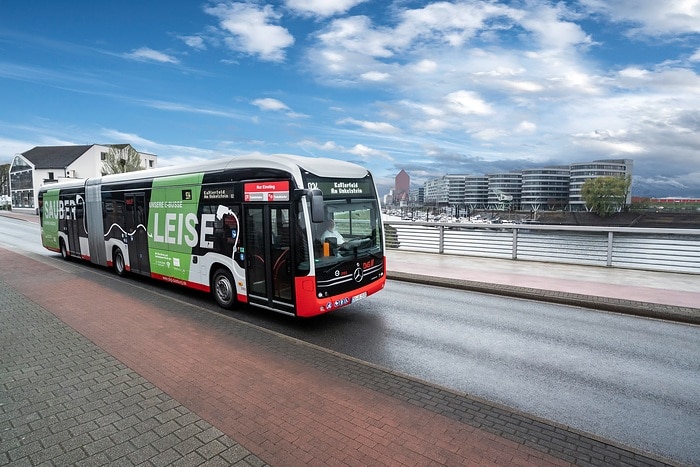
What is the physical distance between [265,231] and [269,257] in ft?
1.55

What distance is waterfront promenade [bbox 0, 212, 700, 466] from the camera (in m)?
3.47

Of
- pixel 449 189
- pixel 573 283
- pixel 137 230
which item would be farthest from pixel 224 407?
pixel 449 189

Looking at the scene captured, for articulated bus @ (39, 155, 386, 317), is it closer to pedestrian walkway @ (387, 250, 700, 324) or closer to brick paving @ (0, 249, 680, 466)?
brick paving @ (0, 249, 680, 466)

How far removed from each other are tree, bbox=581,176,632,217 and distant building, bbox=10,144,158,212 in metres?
80.2

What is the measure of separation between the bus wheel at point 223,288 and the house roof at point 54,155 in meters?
88.6

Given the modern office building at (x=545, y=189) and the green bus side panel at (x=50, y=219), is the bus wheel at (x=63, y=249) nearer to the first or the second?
the green bus side panel at (x=50, y=219)

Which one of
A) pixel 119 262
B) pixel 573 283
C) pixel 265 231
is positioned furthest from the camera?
pixel 119 262

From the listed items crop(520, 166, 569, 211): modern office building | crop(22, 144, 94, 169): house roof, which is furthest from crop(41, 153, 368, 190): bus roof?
crop(22, 144, 94, 169): house roof

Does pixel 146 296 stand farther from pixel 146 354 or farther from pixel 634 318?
pixel 634 318

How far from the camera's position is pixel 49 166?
265 ft

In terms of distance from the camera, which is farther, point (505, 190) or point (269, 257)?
point (505, 190)

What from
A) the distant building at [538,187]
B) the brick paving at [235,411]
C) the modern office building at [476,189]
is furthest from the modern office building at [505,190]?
the brick paving at [235,411]

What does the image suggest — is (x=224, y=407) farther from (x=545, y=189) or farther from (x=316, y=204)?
(x=545, y=189)

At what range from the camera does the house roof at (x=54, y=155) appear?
264 ft
